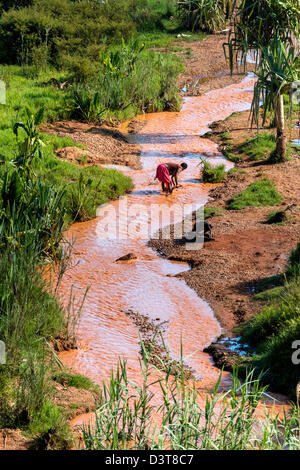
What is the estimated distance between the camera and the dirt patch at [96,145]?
14.4 m

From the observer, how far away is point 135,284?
9289 millimetres

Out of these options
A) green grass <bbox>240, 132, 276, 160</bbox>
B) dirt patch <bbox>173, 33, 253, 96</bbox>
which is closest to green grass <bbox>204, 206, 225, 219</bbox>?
green grass <bbox>240, 132, 276, 160</bbox>

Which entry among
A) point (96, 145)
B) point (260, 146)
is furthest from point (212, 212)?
point (96, 145)

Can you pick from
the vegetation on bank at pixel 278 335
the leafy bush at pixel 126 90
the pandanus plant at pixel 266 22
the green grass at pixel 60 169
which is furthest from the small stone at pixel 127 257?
the leafy bush at pixel 126 90

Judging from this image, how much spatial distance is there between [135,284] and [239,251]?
2000 millimetres

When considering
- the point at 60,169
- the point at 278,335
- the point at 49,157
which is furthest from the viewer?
the point at 49,157

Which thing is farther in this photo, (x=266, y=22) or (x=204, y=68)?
(x=204, y=68)

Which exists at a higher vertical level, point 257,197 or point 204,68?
point 204,68

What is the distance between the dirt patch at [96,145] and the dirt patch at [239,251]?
2.81 m

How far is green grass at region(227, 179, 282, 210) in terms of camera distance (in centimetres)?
1233

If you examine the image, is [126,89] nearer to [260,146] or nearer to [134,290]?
[260,146]

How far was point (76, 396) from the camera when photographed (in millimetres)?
6070

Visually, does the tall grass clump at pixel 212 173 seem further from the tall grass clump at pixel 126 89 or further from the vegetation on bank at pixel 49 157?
the tall grass clump at pixel 126 89
